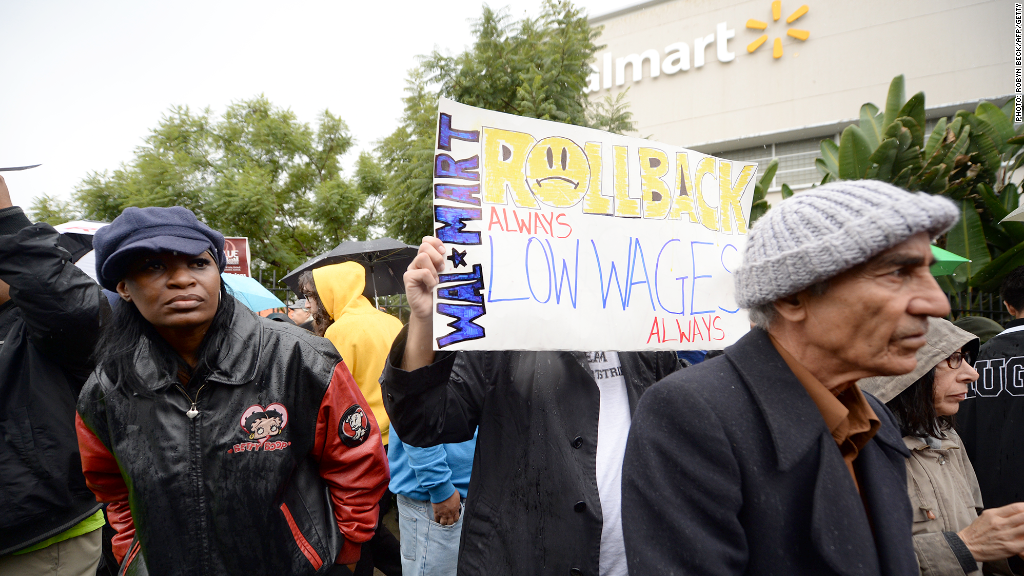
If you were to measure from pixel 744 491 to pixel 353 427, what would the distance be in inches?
54.3

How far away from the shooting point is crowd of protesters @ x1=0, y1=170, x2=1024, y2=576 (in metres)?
1.11

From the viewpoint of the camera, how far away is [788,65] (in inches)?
735

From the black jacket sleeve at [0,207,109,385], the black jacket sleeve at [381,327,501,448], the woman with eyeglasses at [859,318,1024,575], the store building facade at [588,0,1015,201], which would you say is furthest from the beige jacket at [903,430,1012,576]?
the store building facade at [588,0,1015,201]

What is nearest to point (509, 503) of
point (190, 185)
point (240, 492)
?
point (240, 492)

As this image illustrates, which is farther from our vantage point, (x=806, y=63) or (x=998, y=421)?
(x=806, y=63)

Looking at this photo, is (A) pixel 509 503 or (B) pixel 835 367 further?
(A) pixel 509 503

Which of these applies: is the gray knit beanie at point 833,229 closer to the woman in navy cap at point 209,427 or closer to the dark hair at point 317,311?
the woman in navy cap at point 209,427

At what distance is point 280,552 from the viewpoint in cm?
180

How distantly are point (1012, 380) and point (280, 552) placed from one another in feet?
11.8

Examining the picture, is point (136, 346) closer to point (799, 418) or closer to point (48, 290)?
point (48, 290)

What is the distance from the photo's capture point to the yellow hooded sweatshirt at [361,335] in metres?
3.34

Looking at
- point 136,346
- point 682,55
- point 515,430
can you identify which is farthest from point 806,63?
point 136,346

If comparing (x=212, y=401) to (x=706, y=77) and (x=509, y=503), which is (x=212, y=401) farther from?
(x=706, y=77)

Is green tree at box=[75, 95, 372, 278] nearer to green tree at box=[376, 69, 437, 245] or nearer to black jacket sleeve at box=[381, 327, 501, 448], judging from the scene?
green tree at box=[376, 69, 437, 245]
